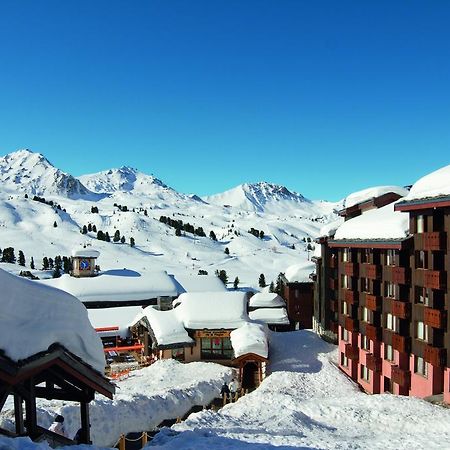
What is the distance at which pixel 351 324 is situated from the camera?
33.2 m

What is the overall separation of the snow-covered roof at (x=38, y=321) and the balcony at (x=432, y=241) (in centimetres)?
1822

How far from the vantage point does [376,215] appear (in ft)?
105

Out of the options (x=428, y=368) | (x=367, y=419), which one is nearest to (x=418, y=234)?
(x=428, y=368)

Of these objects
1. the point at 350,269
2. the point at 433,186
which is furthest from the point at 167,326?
the point at 433,186

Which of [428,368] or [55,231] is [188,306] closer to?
[428,368]

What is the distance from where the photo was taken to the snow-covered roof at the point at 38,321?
6.58 metres

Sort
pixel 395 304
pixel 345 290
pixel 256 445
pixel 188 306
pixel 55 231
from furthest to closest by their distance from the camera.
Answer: pixel 55 231, pixel 188 306, pixel 345 290, pixel 395 304, pixel 256 445

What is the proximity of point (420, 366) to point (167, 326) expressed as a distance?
20.4 metres

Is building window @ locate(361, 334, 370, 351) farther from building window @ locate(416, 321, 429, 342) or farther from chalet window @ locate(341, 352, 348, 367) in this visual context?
building window @ locate(416, 321, 429, 342)

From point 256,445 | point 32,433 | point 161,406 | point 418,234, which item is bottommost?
point 161,406

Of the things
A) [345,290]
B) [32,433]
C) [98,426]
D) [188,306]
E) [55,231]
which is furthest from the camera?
[55,231]

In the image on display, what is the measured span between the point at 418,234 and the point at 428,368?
6761mm

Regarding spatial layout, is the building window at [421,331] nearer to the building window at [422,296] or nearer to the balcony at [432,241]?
the building window at [422,296]

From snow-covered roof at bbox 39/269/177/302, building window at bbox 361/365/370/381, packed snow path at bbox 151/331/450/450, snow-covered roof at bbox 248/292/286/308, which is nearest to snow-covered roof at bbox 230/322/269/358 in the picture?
packed snow path at bbox 151/331/450/450
